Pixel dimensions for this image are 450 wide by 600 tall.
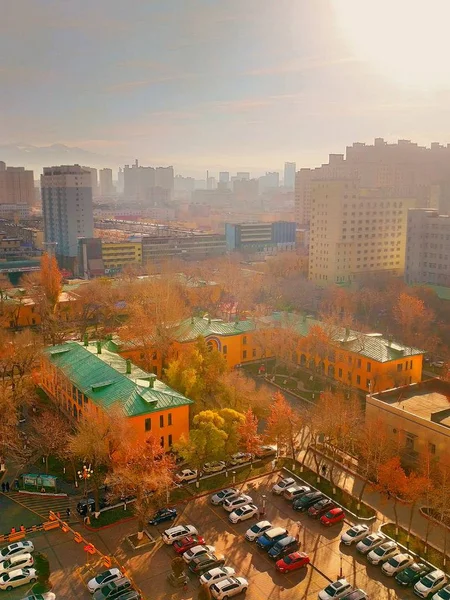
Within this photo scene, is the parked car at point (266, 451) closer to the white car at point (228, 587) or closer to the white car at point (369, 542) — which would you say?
the white car at point (369, 542)

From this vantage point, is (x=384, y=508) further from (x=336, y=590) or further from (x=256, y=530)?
(x=336, y=590)

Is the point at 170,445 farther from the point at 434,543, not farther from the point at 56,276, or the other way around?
the point at 56,276

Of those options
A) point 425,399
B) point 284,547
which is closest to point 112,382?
point 284,547

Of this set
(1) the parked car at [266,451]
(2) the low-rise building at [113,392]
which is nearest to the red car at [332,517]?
(1) the parked car at [266,451]

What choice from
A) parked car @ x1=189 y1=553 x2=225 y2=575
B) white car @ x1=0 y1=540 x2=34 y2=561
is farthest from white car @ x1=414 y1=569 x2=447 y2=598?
white car @ x1=0 y1=540 x2=34 y2=561

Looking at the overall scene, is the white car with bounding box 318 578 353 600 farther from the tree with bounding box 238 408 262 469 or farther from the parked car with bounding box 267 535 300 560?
the tree with bounding box 238 408 262 469

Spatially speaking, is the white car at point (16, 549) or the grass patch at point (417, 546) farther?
the grass patch at point (417, 546)
